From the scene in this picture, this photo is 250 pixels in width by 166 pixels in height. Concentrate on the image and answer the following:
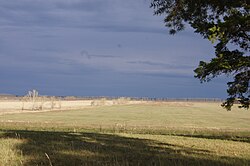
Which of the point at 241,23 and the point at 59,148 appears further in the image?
the point at 241,23

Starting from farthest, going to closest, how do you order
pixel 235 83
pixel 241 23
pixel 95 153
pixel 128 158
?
pixel 235 83 < pixel 241 23 < pixel 95 153 < pixel 128 158

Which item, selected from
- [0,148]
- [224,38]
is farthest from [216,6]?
[0,148]

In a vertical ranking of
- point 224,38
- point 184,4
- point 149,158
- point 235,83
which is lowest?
point 149,158

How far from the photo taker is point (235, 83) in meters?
19.3

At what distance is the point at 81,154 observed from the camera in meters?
11.7

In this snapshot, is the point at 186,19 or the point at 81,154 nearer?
the point at 81,154

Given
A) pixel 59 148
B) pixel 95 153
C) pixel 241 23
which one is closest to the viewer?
pixel 95 153

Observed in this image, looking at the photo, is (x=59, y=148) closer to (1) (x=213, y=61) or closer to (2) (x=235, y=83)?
(1) (x=213, y=61)

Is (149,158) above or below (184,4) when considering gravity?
below

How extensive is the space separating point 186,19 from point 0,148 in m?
9.72

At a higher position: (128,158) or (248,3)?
(248,3)

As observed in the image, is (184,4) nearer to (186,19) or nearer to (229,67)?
(186,19)

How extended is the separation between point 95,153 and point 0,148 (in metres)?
3.33

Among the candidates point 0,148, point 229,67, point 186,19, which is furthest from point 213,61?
point 0,148
